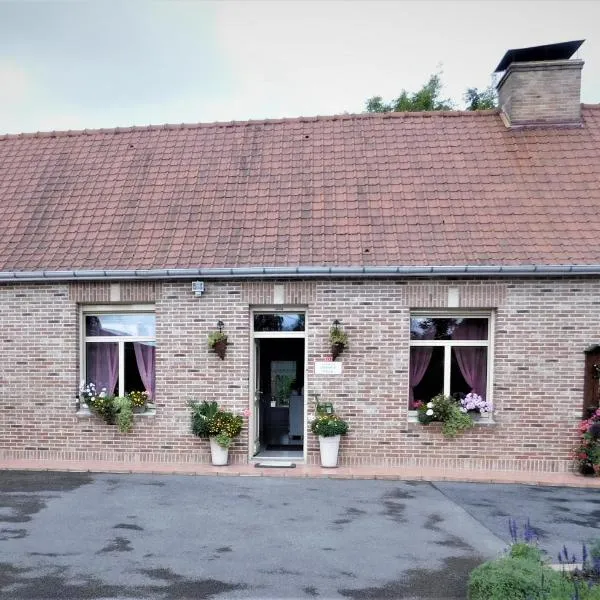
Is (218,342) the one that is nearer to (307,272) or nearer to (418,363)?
(307,272)

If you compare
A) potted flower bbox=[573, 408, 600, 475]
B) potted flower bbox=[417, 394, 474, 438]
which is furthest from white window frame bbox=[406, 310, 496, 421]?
potted flower bbox=[573, 408, 600, 475]

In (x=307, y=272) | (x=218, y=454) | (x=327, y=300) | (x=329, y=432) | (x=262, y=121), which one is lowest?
(x=218, y=454)

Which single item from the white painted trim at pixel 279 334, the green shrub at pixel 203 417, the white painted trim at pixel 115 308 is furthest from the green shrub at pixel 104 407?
the white painted trim at pixel 279 334

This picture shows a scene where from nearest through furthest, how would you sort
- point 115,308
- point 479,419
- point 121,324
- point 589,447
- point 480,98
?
point 589,447 → point 479,419 → point 115,308 → point 121,324 → point 480,98

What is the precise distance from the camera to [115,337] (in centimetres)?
952

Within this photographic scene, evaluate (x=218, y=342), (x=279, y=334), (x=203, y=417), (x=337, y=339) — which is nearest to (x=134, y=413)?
(x=203, y=417)

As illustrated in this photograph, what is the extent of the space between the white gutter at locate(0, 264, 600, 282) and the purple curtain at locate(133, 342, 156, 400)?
1211 millimetres

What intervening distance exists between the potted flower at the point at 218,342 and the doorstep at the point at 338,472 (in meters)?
1.78

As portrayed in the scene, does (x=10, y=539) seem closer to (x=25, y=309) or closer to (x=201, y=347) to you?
Answer: (x=201, y=347)

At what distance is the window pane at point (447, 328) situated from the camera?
911 centimetres

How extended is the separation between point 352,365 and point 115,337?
3956mm

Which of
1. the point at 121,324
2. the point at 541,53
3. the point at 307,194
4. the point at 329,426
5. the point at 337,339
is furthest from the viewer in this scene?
the point at 541,53

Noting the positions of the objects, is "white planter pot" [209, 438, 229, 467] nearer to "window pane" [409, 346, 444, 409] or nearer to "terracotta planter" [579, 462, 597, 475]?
"window pane" [409, 346, 444, 409]

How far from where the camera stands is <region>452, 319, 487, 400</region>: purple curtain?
29.9 ft
